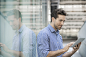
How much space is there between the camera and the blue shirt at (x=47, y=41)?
124 cm

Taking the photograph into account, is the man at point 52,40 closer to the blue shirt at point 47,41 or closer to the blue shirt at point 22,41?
the blue shirt at point 47,41

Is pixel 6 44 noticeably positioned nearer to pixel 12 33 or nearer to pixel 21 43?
pixel 12 33

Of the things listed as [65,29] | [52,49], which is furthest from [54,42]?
[65,29]

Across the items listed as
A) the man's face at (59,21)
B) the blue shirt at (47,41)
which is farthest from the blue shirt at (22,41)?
the man's face at (59,21)

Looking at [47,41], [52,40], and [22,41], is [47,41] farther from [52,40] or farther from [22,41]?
[22,41]

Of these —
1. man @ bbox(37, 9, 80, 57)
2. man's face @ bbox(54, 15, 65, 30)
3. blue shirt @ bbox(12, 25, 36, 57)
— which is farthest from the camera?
man's face @ bbox(54, 15, 65, 30)

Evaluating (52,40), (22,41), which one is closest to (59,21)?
(52,40)

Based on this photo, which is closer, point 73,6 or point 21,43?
point 21,43

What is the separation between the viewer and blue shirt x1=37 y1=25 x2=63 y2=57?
1244 millimetres

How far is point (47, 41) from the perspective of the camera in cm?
127

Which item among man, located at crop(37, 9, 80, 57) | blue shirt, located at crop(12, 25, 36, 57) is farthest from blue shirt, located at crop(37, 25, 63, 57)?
blue shirt, located at crop(12, 25, 36, 57)

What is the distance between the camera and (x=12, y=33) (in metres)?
0.69

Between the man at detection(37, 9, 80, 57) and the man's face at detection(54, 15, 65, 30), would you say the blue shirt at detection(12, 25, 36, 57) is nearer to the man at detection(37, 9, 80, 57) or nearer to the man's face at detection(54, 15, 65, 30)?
the man at detection(37, 9, 80, 57)

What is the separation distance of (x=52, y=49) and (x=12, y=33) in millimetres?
762
